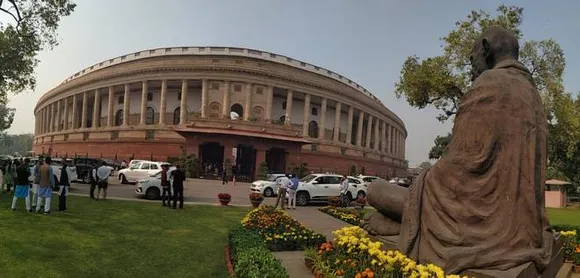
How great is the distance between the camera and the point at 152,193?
19094 millimetres

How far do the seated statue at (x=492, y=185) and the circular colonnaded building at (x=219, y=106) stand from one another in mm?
35671

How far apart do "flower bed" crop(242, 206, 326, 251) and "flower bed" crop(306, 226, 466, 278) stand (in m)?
2.04

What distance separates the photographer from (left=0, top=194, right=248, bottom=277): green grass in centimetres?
694

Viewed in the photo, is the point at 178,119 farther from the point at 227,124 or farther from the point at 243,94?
the point at 227,124

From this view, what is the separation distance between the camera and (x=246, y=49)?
167 feet

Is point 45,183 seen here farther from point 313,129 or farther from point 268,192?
point 313,129

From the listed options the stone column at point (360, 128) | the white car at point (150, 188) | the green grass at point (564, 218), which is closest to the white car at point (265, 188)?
the white car at point (150, 188)

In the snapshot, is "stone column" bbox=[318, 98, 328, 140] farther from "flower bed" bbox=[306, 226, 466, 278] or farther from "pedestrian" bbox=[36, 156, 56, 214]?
"flower bed" bbox=[306, 226, 466, 278]

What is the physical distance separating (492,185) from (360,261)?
1.61 meters

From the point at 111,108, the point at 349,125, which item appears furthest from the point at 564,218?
the point at 111,108

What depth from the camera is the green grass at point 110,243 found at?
6941 mm

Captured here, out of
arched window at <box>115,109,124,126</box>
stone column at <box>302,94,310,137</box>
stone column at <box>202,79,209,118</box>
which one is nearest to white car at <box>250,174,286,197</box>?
stone column at <box>202,79,209,118</box>

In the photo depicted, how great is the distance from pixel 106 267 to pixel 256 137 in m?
31.7

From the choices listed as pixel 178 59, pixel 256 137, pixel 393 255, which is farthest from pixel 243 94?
pixel 393 255
